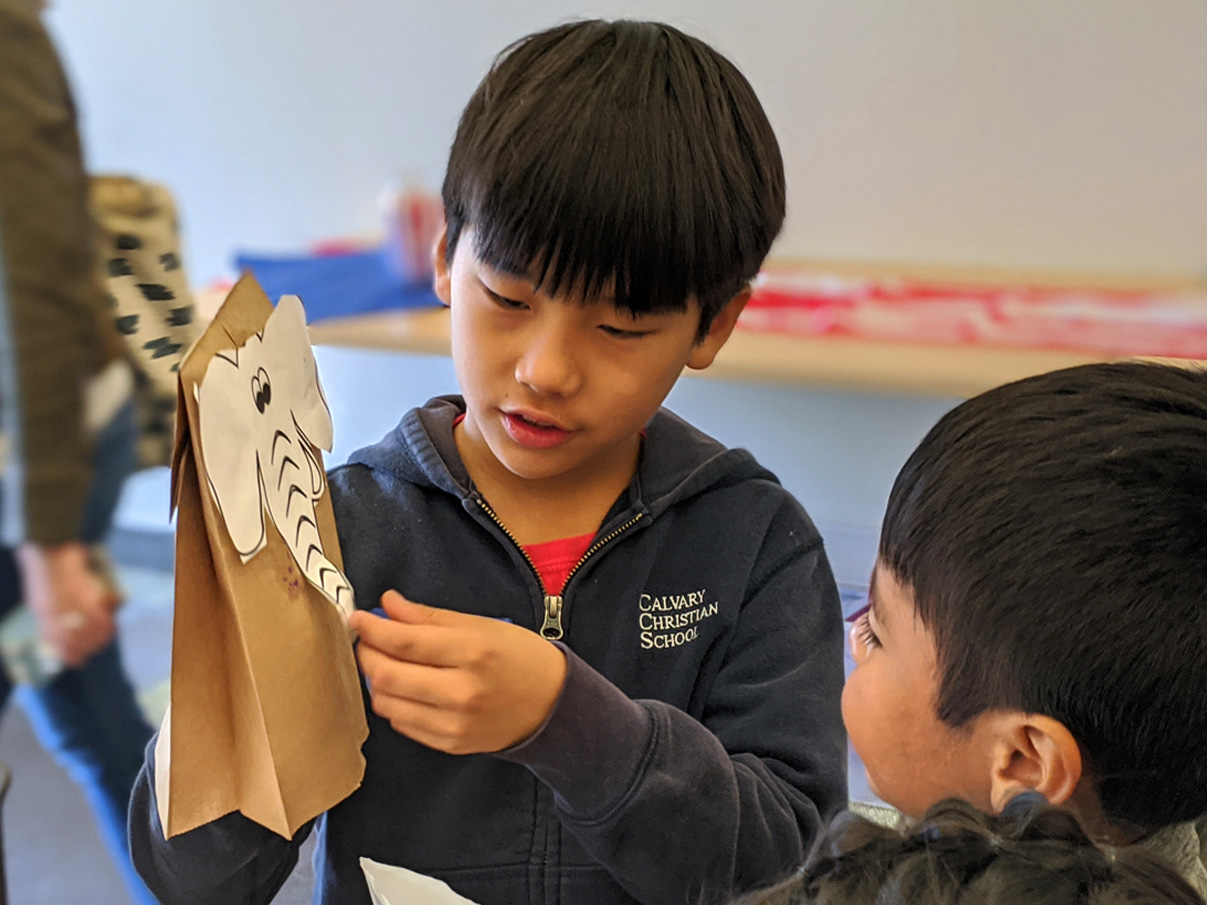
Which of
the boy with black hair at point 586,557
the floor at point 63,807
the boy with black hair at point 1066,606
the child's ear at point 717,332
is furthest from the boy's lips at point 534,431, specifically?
the floor at point 63,807

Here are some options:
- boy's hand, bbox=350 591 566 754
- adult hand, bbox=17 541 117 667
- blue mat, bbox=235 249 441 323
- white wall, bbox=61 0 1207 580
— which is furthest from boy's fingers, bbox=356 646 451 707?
blue mat, bbox=235 249 441 323

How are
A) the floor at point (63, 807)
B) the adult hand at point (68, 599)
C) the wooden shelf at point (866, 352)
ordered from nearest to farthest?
1. the adult hand at point (68, 599)
2. the wooden shelf at point (866, 352)
3. the floor at point (63, 807)

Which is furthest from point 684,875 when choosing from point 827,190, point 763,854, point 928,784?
point 827,190

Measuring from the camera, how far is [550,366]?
0.62 m

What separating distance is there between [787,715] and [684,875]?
0.13 metres

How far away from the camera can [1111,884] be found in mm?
373

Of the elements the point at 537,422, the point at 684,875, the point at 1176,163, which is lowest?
the point at 684,875

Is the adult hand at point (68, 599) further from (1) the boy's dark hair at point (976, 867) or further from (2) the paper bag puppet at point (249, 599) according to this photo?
(1) the boy's dark hair at point (976, 867)

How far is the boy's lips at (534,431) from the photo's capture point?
66cm

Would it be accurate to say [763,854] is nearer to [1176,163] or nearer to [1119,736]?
[1119,736]

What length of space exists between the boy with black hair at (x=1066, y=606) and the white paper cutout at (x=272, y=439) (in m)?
0.32

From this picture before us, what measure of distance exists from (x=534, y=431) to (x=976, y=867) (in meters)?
0.37

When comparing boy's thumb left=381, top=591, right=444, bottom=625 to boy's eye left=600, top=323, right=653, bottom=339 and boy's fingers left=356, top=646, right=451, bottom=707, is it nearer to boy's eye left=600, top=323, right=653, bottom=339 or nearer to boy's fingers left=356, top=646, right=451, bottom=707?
boy's fingers left=356, top=646, right=451, bottom=707

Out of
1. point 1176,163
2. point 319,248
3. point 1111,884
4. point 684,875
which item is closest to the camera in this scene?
point 1111,884
